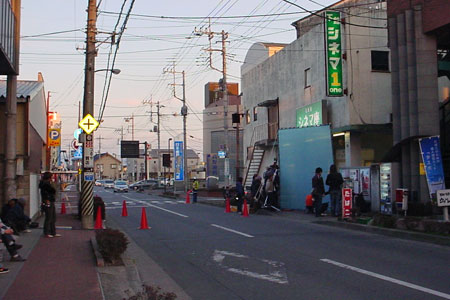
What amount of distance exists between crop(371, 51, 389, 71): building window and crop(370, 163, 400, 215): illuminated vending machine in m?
7.18

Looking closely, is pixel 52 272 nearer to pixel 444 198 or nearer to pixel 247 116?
pixel 444 198

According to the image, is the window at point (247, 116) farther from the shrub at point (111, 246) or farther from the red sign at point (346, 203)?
the shrub at point (111, 246)

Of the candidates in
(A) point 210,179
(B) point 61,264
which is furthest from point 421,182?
(A) point 210,179

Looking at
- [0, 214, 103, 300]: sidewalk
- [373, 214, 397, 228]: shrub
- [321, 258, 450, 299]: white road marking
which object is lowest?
[321, 258, 450, 299]: white road marking

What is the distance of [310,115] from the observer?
2738 cm

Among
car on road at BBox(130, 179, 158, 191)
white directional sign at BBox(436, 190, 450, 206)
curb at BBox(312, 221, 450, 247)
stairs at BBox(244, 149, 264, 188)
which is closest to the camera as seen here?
curb at BBox(312, 221, 450, 247)

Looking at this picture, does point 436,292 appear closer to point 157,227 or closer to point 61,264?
point 61,264

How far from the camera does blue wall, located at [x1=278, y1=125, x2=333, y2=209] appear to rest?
73.5 ft

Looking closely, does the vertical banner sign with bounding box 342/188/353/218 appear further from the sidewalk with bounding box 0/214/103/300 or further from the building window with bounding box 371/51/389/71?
the building window with bounding box 371/51/389/71

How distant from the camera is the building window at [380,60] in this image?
24703 millimetres

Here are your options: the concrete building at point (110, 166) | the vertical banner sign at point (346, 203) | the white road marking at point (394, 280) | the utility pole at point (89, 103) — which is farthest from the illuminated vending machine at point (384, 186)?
the concrete building at point (110, 166)

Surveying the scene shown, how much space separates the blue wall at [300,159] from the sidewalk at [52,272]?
465 inches

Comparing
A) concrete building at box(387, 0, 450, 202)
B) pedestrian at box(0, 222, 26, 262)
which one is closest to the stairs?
concrete building at box(387, 0, 450, 202)

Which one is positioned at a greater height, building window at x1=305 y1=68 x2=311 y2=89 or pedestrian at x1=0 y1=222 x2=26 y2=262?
building window at x1=305 y1=68 x2=311 y2=89
